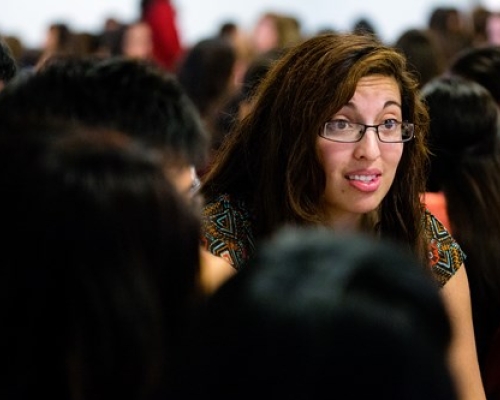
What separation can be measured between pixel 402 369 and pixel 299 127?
51.2 inches

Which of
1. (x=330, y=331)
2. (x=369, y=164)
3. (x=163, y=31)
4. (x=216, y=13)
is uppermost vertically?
(x=330, y=331)

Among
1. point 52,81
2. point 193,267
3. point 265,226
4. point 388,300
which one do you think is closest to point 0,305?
point 193,267

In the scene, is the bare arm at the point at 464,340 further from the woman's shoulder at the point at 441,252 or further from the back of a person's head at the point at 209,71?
the back of a person's head at the point at 209,71

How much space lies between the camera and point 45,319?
2.83 feet

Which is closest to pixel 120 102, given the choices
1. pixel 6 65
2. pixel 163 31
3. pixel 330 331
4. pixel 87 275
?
pixel 87 275

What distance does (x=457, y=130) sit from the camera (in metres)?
2.53

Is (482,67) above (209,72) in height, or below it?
above

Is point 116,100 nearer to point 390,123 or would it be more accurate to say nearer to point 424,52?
point 390,123

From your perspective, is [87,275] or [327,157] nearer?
[87,275]

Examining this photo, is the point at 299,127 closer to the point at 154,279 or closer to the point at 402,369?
the point at 154,279

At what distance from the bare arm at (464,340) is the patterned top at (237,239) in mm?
24

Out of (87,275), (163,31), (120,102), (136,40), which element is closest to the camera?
(87,275)

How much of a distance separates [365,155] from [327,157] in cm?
8

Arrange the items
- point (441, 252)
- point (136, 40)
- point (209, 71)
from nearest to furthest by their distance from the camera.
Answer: point (441, 252)
point (209, 71)
point (136, 40)
